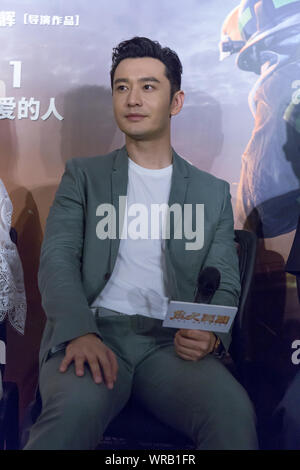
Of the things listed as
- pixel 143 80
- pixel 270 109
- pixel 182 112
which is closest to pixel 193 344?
pixel 143 80

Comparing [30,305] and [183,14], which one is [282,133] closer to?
[183,14]

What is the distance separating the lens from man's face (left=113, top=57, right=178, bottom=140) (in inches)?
87.0

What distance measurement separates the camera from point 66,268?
1.91 m

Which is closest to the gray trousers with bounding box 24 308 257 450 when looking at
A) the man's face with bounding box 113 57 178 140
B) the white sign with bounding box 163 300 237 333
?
the white sign with bounding box 163 300 237 333

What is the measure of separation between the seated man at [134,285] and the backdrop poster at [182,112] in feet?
1.35

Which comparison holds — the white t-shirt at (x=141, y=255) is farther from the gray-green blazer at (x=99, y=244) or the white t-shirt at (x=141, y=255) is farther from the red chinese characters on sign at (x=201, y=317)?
the red chinese characters on sign at (x=201, y=317)

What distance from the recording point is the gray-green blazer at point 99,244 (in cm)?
187

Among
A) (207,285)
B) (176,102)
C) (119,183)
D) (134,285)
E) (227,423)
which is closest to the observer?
(227,423)

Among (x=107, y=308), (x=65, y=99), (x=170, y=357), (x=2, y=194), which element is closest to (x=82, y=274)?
(x=107, y=308)

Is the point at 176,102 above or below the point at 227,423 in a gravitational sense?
above

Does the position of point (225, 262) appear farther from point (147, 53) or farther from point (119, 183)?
point (147, 53)

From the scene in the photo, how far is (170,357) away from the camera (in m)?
1.88

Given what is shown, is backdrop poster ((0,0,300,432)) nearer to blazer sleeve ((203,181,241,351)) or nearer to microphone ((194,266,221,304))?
blazer sleeve ((203,181,241,351))

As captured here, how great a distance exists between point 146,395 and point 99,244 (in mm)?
575
